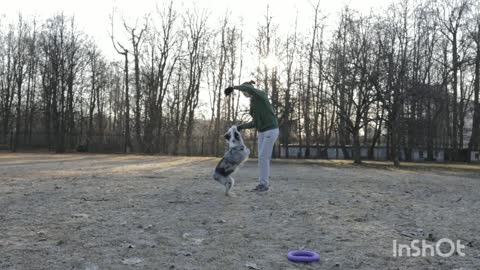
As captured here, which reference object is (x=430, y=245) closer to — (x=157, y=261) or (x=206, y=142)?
(x=157, y=261)

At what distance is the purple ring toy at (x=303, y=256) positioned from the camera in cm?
403

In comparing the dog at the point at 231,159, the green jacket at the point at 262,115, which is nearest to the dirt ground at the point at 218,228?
the dog at the point at 231,159

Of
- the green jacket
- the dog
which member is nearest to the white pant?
the green jacket

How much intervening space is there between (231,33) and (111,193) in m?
37.6

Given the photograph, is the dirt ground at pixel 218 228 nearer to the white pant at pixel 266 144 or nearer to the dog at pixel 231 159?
the dog at pixel 231 159

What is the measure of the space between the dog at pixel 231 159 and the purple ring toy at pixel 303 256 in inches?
147

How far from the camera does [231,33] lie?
44062 millimetres

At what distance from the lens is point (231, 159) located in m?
7.90

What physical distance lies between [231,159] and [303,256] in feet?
12.8

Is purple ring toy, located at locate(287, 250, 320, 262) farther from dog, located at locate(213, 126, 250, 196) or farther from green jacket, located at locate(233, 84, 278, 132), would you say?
green jacket, located at locate(233, 84, 278, 132)

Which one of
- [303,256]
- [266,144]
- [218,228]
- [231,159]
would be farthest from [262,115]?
[303,256]

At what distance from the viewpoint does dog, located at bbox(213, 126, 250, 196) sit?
7.91 meters

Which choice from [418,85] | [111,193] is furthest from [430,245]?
[418,85]

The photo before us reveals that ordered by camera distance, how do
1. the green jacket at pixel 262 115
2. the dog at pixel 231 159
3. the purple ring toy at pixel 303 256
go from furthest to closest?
the green jacket at pixel 262 115 < the dog at pixel 231 159 < the purple ring toy at pixel 303 256
